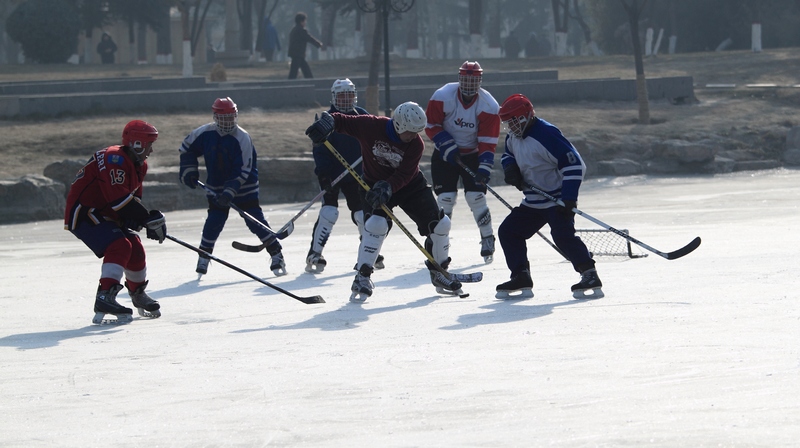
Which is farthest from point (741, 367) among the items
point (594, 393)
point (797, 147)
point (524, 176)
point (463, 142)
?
point (797, 147)

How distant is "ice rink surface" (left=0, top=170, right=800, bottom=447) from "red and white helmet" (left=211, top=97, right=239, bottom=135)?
1.34 meters

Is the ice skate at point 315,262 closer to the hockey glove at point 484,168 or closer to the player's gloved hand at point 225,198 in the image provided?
the player's gloved hand at point 225,198

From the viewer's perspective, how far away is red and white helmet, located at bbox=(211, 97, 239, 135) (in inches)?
391

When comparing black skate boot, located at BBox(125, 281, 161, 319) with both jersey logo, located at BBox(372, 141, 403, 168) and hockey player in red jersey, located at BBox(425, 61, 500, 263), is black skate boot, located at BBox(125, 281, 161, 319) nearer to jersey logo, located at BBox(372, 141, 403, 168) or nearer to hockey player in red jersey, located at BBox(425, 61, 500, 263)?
jersey logo, located at BBox(372, 141, 403, 168)

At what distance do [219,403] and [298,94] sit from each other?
58.6 feet

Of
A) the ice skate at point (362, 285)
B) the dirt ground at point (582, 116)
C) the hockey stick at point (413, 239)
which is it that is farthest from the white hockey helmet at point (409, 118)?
the dirt ground at point (582, 116)

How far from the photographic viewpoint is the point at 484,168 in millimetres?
10047

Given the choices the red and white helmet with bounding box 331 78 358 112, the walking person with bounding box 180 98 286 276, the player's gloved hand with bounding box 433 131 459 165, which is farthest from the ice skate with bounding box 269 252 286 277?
the player's gloved hand with bounding box 433 131 459 165

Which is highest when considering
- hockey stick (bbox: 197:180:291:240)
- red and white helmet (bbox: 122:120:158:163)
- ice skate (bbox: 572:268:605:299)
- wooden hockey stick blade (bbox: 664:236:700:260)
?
red and white helmet (bbox: 122:120:158:163)

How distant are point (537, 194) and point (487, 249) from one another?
2190 mm

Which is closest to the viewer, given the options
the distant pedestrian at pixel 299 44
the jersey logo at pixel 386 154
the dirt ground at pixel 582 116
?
the jersey logo at pixel 386 154

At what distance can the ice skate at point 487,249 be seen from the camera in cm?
1052

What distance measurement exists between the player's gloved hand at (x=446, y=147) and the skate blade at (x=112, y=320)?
350 centimetres

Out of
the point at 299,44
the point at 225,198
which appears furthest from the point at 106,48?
the point at 225,198
